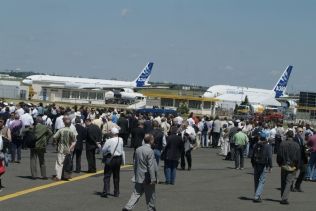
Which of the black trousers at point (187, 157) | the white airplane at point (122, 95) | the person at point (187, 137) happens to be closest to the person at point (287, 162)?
the person at point (187, 137)

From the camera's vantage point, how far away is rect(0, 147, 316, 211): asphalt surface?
12770mm

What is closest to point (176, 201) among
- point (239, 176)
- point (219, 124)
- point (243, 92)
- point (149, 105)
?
point (239, 176)

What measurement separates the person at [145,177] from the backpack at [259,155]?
3.64m

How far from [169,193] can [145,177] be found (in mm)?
3745

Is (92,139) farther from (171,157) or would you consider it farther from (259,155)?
(259,155)

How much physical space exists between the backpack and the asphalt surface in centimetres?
97

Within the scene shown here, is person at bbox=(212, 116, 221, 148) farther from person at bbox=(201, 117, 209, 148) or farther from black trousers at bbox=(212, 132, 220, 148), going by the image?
person at bbox=(201, 117, 209, 148)

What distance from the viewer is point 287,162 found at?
14.3 m

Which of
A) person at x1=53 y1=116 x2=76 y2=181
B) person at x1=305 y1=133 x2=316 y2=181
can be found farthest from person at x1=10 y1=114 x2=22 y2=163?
person at x1=305 y1=133 x2=316 y2=181

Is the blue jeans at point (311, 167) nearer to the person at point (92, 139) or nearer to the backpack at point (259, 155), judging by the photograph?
the backpack at point (259, 155)

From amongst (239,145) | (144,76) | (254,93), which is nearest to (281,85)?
(254,93)

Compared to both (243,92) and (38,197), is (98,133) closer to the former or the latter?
(38,197)

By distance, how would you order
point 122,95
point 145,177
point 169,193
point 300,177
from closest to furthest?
point 145,177
point 169,193
point 300,177
point 122,95

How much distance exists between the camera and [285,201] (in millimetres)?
14422
